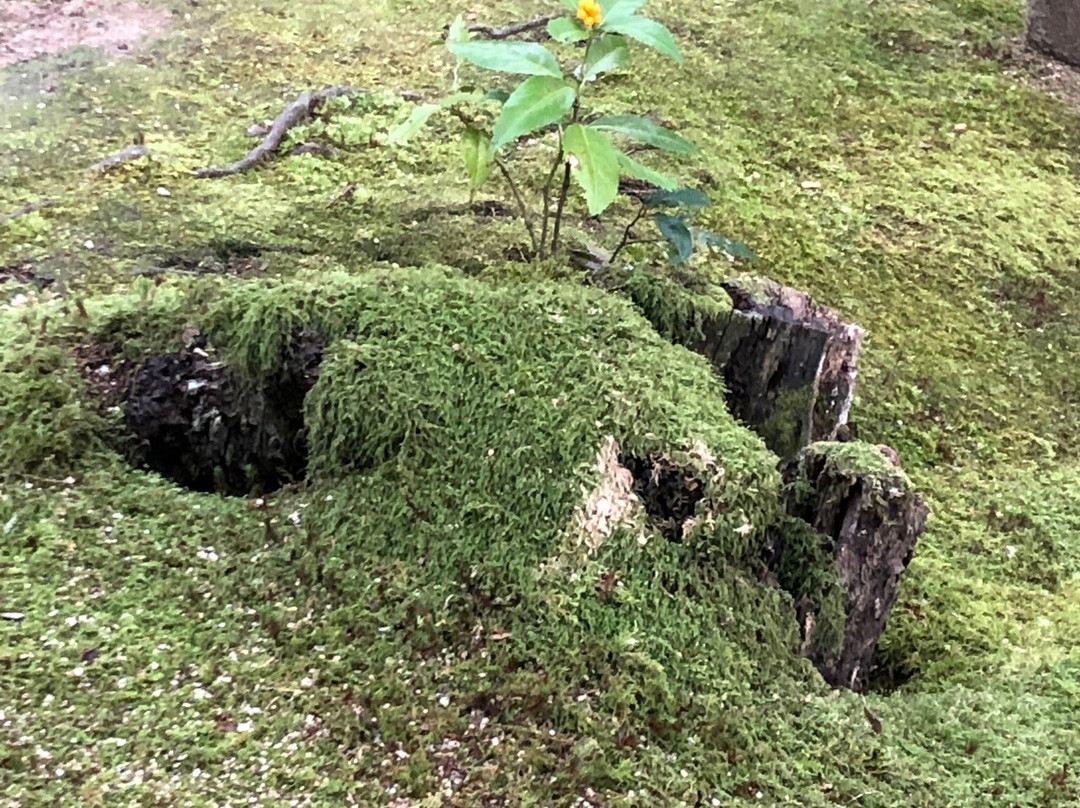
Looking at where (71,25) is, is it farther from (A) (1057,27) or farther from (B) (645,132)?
(A) (1057,27)

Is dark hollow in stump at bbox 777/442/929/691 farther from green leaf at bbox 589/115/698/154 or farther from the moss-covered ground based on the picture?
green leaf at bbox 589/115/698/154

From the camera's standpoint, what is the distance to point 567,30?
68.8 inches

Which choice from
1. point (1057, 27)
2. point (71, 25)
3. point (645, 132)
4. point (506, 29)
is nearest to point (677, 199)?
point (645, 132)

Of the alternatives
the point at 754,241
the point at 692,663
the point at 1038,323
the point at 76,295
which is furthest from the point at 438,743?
the point at 1038,323

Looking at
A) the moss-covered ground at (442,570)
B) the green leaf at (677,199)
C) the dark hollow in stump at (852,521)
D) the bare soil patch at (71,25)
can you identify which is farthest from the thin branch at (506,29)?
the dark hollow in stump at (852,521)

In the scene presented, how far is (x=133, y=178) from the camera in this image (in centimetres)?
273

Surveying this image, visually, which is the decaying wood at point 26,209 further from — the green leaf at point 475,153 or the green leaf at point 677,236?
the green leaf at point 677,236

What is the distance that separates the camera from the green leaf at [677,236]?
1960mm

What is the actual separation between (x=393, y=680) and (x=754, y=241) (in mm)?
2327

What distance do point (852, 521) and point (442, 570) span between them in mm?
747

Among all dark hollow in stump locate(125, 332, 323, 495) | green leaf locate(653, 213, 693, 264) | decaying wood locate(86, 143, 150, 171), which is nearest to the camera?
dark hollow in stump locate(125, 332, 323, 495)

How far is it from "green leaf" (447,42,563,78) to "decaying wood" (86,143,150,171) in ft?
5.17

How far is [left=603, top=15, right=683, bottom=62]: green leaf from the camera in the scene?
1.72 metres

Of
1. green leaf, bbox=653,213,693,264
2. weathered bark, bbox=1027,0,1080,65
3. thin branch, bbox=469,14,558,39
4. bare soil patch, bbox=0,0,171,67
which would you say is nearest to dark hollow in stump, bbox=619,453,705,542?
green leaf, bbox=653,213,693,264
